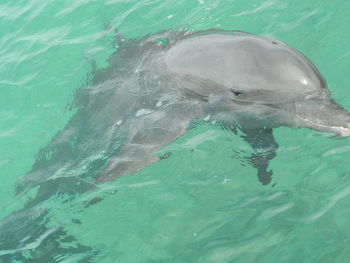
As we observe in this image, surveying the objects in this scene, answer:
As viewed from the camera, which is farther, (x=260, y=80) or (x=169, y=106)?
(x=169, y=106)

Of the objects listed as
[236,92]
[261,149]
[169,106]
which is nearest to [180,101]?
[169,106]

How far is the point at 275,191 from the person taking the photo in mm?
5836

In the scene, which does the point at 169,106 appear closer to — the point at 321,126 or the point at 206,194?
the point at 206,194

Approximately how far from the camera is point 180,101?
6355mm

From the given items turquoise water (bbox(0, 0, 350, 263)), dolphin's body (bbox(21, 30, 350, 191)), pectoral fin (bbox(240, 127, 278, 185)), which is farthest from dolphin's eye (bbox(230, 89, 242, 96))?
turquoise water (bbox(0, 0, 350, 263))

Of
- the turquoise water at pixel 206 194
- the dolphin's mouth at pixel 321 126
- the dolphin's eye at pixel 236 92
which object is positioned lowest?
the turquoise water at pixel 206 194

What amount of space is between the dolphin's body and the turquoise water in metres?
0.31

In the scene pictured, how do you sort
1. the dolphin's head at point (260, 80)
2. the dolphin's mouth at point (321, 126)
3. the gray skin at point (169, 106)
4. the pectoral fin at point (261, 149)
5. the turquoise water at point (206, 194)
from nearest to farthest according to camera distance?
the dolphin's mouth at point (321, 126)
the dolphin's head at point (260, 80)
the gray skin at point (169, 106)
the turquoise water at point (206, 194)
the pectoral fin at point (261, 149)

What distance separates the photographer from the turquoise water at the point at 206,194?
217 inches

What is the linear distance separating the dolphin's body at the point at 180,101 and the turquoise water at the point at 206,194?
31cm

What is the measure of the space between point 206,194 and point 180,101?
133 cm

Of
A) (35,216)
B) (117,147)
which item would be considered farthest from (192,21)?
(35,216)

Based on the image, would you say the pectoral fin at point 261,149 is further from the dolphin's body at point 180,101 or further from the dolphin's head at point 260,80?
the dolphin's head at point 260,80

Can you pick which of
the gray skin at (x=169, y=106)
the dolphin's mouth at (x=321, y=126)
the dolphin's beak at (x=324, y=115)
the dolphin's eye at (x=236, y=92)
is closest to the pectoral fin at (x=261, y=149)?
the gray skin at (x=169, y=106)
